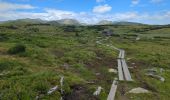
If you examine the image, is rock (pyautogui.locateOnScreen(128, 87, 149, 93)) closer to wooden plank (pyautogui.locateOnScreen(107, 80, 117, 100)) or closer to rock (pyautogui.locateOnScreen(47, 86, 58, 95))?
wooden plank (pyautogui.locateOnScreen(107, 80, 117, 100))

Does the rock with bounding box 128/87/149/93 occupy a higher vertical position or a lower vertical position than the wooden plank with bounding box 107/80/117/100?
lower

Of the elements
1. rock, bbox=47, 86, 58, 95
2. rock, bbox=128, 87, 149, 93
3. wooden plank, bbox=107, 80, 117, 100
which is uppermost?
rock, bbox=47, 86, 58, 95

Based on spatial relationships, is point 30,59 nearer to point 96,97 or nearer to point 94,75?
point 94,75

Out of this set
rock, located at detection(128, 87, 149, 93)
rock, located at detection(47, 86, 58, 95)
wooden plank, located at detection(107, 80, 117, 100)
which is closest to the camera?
rock, located at detection(47, 86, 58, 95)

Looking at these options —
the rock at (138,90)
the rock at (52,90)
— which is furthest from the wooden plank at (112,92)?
the rock at (52,90)

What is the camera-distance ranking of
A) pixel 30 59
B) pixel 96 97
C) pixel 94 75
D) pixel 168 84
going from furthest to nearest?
pixel 30 59
pixel 94 75
pixel 168 84
pixel 96 97

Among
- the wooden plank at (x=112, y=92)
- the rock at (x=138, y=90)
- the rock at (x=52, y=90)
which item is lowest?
the rock at (x=138, y=90)

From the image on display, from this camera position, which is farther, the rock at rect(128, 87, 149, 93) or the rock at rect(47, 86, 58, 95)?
the rock at rect(128, 87, 149, 93)

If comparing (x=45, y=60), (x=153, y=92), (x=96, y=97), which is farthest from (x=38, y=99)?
(x=45, y=60)

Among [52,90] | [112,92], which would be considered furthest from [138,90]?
[52,90]

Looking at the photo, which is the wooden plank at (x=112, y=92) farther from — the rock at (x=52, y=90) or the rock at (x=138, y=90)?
the rock at (x=52, y=90)

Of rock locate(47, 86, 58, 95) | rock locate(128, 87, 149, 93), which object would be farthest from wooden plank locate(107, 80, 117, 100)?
rock locate(47, 86, 58, 95)
